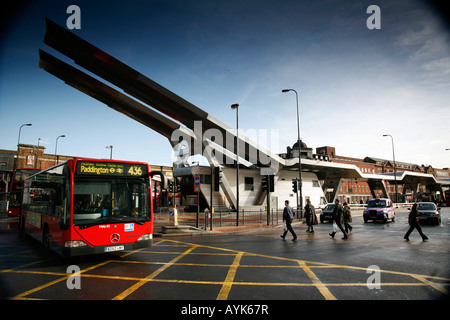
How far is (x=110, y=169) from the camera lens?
306 inches

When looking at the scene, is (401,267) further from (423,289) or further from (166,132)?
(166,132)

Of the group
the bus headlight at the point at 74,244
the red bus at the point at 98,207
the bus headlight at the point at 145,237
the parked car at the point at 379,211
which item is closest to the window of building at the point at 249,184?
the parked car at the point at 379,211

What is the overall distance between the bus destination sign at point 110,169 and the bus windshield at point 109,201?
15cm

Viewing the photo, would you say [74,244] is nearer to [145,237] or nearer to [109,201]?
[109,201]

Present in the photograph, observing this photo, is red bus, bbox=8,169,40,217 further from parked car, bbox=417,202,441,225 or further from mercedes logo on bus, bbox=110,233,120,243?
parked car, bbox=417,202,441,225

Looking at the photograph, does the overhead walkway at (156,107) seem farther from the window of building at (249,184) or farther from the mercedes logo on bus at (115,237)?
the mercedes logo on bus at (115,237)

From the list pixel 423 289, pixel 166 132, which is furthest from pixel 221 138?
pixel 423 289

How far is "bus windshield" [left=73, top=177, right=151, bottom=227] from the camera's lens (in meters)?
7.11

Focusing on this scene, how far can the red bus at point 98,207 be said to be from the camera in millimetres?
6965

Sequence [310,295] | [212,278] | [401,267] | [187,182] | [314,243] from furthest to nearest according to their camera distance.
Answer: [187,182] < [314,243] < [401,267] < [212,278] < [310,295]

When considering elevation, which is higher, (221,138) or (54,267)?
(221,138)

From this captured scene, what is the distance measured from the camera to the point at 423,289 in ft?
16.7

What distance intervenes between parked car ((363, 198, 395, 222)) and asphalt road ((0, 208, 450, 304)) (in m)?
11.5
